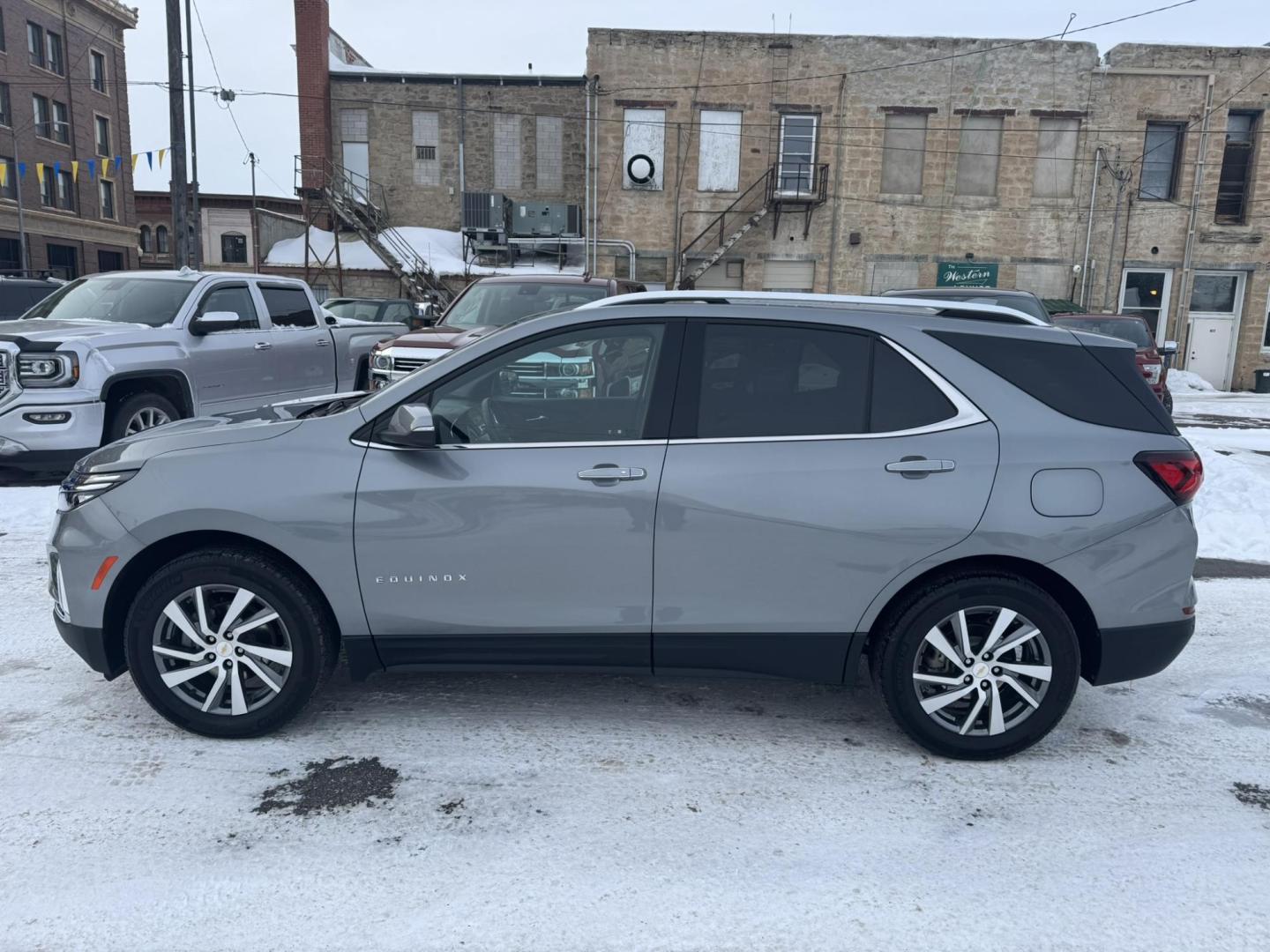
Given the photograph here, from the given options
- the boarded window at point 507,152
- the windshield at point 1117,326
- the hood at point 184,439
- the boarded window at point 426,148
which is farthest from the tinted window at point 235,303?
the boarded window at point 426,148

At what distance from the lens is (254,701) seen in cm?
363

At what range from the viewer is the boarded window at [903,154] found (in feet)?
85.5

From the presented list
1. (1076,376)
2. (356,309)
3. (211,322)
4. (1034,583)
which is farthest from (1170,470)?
(356,309)

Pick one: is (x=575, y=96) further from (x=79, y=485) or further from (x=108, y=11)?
(x=79, y=485)

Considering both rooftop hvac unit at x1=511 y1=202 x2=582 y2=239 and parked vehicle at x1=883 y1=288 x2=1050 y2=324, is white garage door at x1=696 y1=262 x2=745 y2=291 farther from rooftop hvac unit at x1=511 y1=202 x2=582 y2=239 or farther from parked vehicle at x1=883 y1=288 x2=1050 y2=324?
parked vehicle at x1=883 y1=288 x2=1050 y2=324

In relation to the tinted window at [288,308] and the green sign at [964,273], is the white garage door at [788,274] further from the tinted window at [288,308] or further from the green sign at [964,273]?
the tinted window at [288,308]

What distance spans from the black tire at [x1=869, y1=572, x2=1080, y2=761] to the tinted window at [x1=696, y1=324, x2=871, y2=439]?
73 cm

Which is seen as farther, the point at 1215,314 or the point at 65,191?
the point at 65,191

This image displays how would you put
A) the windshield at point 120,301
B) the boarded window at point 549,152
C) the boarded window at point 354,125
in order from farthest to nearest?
the boarded window at point 549,152
the boarded window at point 354,125
the windshield at point 120,301

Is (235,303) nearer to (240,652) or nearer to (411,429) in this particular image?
(240,652)

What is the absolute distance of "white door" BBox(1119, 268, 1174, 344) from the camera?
26.6 metres

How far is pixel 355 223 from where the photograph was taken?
2947 centimetres

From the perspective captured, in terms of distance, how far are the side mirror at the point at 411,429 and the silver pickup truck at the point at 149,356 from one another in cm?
523

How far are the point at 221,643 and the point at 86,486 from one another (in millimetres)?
848
